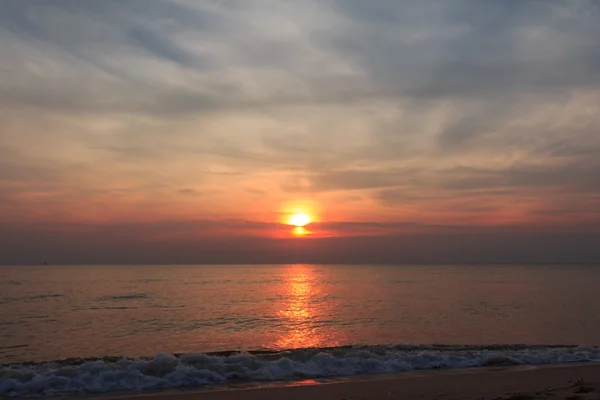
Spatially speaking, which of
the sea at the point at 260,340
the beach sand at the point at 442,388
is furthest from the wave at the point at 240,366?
the beach sand at the point at 442,388

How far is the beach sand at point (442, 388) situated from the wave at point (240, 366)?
1.53 metres

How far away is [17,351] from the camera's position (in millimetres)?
21531

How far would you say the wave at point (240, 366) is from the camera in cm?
1448

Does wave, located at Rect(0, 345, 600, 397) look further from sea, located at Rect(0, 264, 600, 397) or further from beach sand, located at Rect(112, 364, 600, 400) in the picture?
beach sand, located at Rect(112, 364, 600, 400)

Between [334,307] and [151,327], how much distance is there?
18010mm

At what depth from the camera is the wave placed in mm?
14484

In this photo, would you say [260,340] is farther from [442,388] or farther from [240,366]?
[442,388]

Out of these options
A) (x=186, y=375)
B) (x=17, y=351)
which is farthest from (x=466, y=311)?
(x=17, y=351)

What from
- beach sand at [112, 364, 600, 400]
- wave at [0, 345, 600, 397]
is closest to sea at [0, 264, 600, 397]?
wave at [0, 345, 600, 397]

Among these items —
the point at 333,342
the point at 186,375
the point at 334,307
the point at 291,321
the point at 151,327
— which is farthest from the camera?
the point at 334,307

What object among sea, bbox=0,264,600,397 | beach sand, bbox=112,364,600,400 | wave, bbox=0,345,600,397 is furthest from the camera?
sea, bbox=0,264,600,397

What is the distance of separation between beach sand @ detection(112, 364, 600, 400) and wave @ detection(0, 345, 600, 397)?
153 cm

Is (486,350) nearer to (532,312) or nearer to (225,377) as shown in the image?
(225,377)

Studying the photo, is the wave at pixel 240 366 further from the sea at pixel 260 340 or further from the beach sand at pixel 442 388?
the beach sand at pixel 442 388
